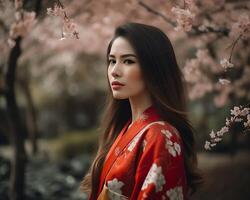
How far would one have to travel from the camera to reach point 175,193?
93.1 inches

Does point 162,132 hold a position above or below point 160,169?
above

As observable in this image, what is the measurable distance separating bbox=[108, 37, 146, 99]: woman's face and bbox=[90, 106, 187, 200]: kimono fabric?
162 millimetres

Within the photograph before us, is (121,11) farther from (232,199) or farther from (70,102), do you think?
(70,102)

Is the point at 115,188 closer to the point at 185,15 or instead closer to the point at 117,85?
the point at 117,85

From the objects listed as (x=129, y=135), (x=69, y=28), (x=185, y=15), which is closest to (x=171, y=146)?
(x=129, y=135)

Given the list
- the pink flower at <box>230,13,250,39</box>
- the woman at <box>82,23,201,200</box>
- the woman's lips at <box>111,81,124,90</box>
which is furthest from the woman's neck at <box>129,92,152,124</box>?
the pink flower at <box>230,13,250,39</box>

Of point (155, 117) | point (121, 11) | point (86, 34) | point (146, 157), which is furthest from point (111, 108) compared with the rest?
point (86, 34)

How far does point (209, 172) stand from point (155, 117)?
18.8ft

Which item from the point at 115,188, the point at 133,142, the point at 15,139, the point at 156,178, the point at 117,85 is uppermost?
the point at 117,85

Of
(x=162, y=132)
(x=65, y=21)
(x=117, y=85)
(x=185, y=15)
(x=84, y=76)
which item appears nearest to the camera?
(x=162, y=132)

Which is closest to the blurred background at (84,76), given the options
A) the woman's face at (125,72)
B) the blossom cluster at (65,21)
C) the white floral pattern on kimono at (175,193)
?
the blossom cluster at (65,21)

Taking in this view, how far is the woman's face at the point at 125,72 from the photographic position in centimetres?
261

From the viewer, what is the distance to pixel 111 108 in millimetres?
3061

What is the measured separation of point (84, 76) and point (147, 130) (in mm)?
13342
